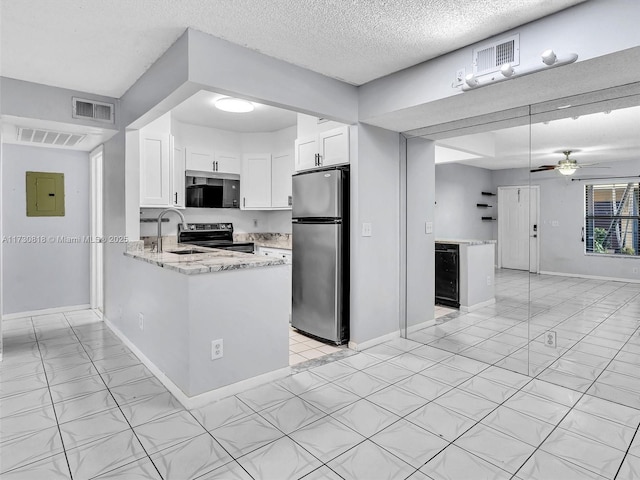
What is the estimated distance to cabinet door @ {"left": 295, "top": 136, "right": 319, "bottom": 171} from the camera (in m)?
3.65

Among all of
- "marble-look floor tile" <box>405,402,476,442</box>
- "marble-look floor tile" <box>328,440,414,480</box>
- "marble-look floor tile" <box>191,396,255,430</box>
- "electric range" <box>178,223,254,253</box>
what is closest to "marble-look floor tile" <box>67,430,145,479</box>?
"marble-look floor tile" <box>191,396,255,430</box>

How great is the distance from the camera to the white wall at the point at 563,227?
2.70m

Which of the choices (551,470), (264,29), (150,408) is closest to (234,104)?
(264,29)

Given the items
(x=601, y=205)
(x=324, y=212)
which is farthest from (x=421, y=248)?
(x=601, y=205)

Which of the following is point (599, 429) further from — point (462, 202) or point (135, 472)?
point (135, 472)

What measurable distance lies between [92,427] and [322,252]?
2095 mm

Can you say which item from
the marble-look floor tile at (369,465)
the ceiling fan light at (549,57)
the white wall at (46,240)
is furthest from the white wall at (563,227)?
the white wall at (46,240)

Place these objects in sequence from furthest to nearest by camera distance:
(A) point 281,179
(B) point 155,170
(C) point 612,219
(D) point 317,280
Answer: (A) point 281,179
(B) point 155,170
(D) point 317,280
(C) point 612,219

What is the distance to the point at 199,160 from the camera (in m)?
4.86

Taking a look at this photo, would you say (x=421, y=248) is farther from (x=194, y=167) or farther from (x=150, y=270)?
(x=194, y=167)

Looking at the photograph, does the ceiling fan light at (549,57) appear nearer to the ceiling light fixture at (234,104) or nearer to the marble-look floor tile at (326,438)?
the marble-look floor tile at (326,438)

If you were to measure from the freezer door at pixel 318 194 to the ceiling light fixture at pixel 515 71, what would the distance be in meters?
1.26

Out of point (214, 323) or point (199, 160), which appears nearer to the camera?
point (214, 323)

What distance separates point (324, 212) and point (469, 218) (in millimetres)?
1295
